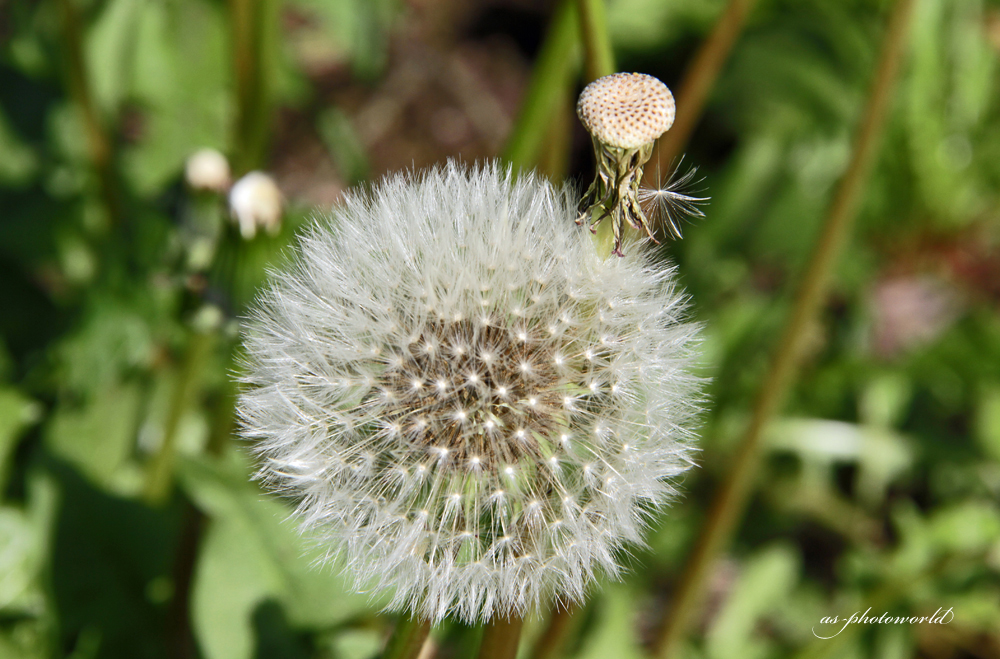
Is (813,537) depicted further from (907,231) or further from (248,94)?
(248,94)

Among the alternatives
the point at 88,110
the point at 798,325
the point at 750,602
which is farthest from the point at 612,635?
the point at 88,110

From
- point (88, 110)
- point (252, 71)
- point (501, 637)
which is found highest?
point (88, 110)

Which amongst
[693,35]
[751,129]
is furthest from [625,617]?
[693,35]

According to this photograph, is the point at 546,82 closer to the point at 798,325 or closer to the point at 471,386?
the point at 471,386

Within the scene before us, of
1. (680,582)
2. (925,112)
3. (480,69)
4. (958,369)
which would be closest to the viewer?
(680,582)

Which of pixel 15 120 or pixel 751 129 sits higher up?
pixel 15 120

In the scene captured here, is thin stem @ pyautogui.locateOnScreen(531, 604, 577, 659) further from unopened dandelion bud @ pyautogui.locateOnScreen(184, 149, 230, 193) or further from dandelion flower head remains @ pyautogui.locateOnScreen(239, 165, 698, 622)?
unopened dandelion bud @ pyautogui.locateOnScreen(184, 149, 230, 193)

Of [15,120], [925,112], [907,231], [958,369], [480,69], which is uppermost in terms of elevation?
[480,69]

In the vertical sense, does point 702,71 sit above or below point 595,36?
above
